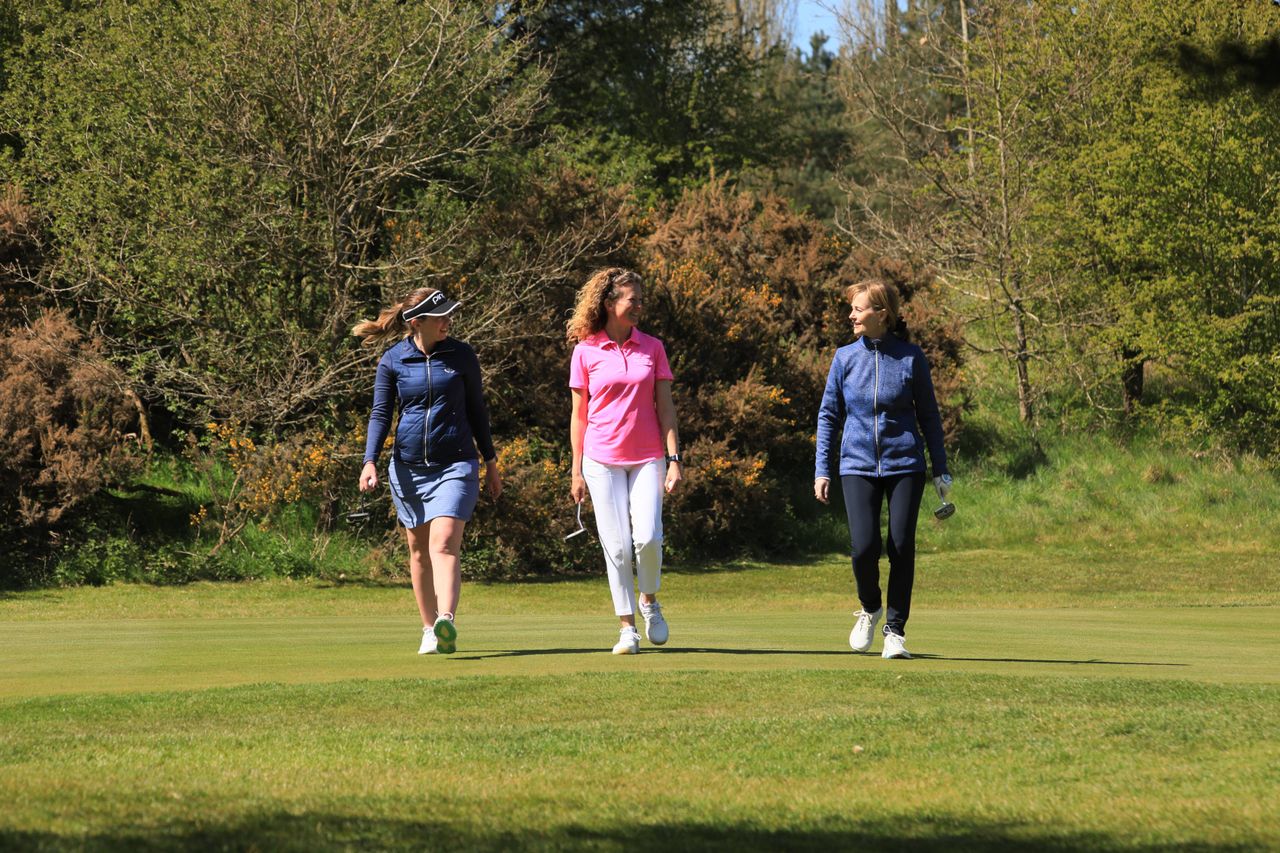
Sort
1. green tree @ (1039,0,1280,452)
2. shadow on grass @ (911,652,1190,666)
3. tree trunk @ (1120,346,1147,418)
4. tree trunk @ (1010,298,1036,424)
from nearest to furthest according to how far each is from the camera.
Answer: shadow on grass @ (911,652,1190,666) → green tree @ (1039,0,1280,452) → tree trunk @ (1120,346,1147,418) → tree trunk @ (1010,298,1036,424)

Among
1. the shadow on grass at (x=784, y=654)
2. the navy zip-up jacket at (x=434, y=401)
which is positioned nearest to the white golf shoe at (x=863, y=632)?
the shadow on grass at (x=784, y=654)

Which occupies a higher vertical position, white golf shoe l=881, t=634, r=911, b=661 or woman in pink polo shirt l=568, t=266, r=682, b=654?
woman in pink polo shirt l=568, t=266, r=682, b=654

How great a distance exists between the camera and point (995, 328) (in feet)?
96.0

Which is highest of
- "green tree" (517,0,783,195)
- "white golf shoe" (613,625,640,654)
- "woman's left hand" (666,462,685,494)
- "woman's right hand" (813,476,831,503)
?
"green tree" (517,0,783,195)

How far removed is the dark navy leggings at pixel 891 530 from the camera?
27.3ft

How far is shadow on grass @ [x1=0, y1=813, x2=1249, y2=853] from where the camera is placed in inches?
155

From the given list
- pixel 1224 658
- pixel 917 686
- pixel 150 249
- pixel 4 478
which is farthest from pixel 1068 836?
pixel 150 249

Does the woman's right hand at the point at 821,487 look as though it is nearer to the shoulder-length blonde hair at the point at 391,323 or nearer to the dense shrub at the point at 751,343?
the shoulder-length blonde hair at the point at 391,323

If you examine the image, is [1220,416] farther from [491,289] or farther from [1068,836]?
[1068,836]

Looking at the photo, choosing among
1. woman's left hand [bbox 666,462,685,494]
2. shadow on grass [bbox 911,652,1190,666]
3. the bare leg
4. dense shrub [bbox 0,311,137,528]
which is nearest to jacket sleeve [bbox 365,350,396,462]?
the bare leg

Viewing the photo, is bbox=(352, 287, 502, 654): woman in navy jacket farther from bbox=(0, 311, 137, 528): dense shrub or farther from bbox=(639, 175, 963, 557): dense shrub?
bbox=(639, 175, 963, 557): dense shrub

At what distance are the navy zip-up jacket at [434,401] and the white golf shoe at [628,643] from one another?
4.36 ft

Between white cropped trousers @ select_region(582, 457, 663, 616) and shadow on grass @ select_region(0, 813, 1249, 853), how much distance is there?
4.30 metres

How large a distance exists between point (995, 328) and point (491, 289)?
13094mm
